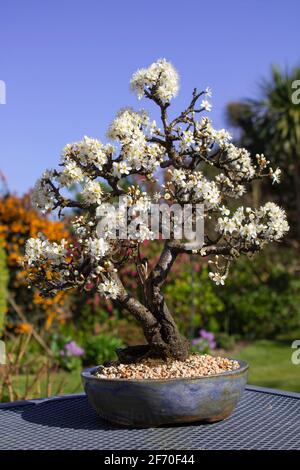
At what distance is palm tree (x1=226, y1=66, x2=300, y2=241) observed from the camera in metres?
15.1

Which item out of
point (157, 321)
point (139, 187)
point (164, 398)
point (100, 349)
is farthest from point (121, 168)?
point (100, 349)

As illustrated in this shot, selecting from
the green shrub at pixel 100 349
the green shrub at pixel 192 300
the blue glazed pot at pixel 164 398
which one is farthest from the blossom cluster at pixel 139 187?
the green shrub at pixel 192 300

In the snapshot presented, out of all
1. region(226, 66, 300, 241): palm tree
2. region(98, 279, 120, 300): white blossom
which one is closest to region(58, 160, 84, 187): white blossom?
region(98, 279, 120, 300): white blossom

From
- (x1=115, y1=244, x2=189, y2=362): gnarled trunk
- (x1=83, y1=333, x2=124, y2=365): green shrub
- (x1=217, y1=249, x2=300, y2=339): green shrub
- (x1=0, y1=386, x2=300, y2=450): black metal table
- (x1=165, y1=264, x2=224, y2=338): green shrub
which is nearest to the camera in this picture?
(x1=0, y1=386, x2=300, y2=450): black metal table

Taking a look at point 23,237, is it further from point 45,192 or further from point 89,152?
point 89,152

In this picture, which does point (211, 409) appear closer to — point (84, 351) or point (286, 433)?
point (286, 433)

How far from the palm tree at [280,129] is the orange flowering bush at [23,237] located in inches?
323

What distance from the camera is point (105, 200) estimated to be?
2365 mm

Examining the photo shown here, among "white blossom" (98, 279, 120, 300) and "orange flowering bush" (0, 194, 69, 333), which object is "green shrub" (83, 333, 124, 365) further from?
"white blossom" (98, 279, 120, 300)

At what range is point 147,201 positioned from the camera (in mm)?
2219

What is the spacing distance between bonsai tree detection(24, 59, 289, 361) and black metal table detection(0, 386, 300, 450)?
323 millimetres

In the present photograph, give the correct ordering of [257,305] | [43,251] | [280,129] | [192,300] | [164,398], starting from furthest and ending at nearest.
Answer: [280,129] → [257,305] → [192,300] → [43,251] → [164,398]

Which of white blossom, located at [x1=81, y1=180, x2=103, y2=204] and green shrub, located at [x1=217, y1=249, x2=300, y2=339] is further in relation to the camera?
green shrub, located at [x1=217, y1=249, x2=300, y2=339]

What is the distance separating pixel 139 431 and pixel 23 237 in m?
5.57
